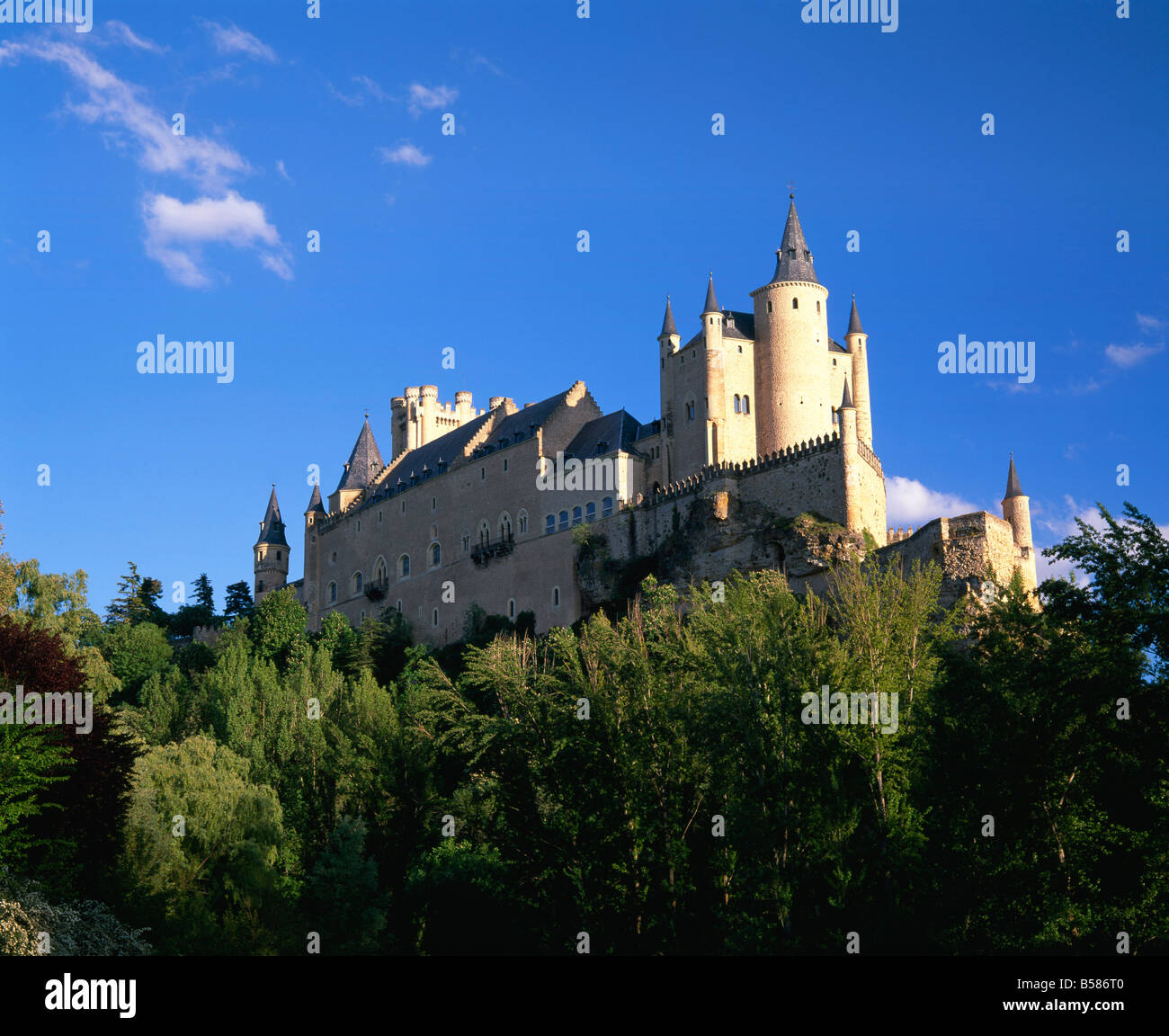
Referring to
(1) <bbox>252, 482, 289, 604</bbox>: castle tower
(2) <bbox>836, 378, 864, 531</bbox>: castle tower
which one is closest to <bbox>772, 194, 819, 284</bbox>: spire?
(2) <bbox>836, 378, 864, 531</bbox>: castle tower

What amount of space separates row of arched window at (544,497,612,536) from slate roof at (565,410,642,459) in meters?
2.90

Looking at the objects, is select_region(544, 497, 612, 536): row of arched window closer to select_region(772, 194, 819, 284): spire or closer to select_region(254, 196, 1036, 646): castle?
select_region(254, 196, 1036, 646): castle

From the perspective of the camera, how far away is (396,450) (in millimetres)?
99250

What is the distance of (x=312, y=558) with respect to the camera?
94625 mm

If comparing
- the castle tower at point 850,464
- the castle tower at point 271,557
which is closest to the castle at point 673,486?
the castle tower at point 850,464

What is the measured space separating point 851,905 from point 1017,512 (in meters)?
28.0

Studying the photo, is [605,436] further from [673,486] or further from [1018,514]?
[1018,514]

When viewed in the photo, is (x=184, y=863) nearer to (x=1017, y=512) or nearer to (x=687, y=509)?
(x=687, y=509)

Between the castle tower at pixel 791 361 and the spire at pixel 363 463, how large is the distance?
38.4 m

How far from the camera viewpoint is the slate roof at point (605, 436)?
7175cm

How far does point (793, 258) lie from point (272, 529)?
50.5m

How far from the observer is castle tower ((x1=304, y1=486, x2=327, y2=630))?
91812mm

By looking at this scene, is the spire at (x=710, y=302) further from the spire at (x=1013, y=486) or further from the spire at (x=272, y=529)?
the spire at (x=272, y=529)

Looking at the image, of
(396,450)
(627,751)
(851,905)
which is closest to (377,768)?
(627,751)
